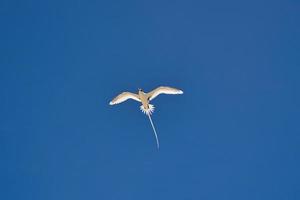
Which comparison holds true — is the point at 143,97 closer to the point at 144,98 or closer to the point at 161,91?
the point at 144,98

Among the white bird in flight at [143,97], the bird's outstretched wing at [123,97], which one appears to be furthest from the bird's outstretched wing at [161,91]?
the bird's outstretched wing at [123,97]

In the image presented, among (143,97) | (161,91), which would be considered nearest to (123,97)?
(143,97)

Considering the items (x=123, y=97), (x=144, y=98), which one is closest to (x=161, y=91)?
(x=144, y=98)

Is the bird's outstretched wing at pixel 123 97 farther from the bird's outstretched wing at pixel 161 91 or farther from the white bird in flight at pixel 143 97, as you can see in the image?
the bird's outstretched wing at pixel 161 91

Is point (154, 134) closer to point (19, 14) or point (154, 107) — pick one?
point (154, 107)

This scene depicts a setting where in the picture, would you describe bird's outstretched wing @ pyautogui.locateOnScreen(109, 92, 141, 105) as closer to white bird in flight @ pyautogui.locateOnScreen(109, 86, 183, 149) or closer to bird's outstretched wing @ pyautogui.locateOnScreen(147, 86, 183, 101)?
white bird in flight @ pyautogui.locateOnScreen(109, 86, 183, 149)

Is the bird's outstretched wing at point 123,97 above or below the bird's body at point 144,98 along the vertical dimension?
above

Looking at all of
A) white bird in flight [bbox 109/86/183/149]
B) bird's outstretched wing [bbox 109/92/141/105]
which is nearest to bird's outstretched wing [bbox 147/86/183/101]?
white bird in flight [bbox 109/86/183/149]

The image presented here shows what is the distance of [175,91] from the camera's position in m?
3.44

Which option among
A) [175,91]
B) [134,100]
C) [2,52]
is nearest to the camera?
[175,91]

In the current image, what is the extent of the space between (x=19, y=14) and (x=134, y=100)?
123 cm

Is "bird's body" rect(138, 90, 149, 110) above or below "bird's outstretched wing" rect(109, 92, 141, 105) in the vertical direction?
below

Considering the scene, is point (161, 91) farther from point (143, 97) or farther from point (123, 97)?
point (123, 97)

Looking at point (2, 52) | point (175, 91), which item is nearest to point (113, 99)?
point (175, 91)
